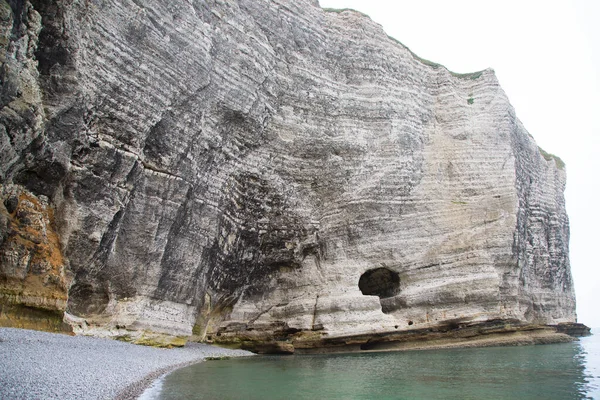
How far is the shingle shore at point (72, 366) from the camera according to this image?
20.7 ft

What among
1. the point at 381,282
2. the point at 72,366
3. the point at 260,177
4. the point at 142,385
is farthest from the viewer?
the point at 381,282

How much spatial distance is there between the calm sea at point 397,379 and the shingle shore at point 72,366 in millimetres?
556

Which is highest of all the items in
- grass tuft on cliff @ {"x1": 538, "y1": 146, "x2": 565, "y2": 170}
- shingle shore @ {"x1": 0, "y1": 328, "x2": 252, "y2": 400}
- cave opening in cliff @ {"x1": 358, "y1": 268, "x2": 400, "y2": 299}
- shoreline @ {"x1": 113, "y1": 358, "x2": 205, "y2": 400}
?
grass tuft on cliff @ {"x1": 538, "y1": 146, "x2": 565, "y2": 170}

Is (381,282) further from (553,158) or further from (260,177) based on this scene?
(553,158)

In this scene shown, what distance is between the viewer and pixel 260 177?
19.3 metres

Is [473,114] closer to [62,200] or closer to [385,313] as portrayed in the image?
[385,313]

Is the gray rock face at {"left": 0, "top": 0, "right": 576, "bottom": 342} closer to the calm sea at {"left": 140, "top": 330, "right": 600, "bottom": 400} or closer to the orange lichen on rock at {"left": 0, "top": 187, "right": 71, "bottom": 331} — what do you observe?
the orange lichen on rock at {"left": 0, "top": 187, "right": 71, "bottom": 331}

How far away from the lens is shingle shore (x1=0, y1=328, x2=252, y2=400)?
249 inches

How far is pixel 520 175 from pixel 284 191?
12.5m

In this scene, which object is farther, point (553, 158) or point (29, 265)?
point (553, 158)

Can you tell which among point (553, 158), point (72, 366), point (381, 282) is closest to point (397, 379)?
point (72, 366)

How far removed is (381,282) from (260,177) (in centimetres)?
789

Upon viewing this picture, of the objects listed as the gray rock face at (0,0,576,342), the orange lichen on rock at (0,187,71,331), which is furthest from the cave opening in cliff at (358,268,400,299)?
the orange lichen on rock at (0,187,71,331)

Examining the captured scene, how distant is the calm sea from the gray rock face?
445 cm
